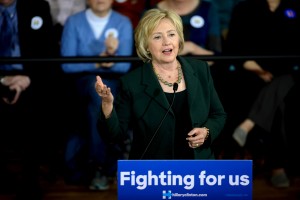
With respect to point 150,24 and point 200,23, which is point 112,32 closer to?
point 200,23

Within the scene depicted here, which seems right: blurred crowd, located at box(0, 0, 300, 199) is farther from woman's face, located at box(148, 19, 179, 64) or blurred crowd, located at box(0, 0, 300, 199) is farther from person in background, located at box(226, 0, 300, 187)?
woman's face, located at box(148, 19, 179, 64)

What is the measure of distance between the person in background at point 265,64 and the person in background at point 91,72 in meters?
0.76

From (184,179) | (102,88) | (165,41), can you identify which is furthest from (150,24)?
(184,179)

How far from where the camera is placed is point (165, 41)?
74.7 inches

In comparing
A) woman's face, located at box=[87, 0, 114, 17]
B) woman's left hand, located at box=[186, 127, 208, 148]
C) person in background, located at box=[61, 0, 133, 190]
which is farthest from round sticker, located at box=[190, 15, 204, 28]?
woman's left hand, located at box=[186, 127, 208, 148]

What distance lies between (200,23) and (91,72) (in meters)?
0.80

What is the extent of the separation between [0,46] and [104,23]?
71 cm

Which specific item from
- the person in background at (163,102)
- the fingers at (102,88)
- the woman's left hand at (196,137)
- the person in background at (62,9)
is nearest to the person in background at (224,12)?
the person in background at (62,9)

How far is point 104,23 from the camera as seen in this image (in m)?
3.44

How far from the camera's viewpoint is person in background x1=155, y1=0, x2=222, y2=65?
3.41 meters

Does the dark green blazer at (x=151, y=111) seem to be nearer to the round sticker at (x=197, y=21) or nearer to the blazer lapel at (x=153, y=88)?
the blazer lapel at (x=153, y=88)

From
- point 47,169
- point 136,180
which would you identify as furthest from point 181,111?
point 47,169

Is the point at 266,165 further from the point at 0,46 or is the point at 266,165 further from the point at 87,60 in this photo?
the point at 0,46

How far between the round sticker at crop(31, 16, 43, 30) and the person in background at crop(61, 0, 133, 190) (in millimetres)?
171
